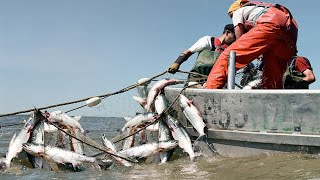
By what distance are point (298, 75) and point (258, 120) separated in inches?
90.3

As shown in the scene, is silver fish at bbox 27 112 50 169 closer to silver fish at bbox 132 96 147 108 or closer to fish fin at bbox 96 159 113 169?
fish fin at bbox 96 159 113 169

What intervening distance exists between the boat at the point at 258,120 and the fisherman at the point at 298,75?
1930 millimetres

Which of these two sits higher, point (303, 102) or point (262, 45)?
point (262, 45)

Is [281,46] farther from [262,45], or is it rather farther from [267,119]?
[267,119]

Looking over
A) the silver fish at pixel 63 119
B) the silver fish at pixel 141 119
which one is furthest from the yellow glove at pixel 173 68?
the silver fish at pixel 63 119

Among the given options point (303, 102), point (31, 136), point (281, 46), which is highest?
point (281, 46)

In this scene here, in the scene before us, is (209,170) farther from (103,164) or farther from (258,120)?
(103,164)

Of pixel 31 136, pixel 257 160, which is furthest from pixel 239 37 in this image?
pixel 31 136

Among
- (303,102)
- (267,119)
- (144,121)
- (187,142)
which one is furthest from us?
(144,121)

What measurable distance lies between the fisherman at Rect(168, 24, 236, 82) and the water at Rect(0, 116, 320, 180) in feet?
6.95

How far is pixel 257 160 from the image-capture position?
553 cm

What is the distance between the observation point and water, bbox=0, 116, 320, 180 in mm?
4750

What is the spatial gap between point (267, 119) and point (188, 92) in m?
1.45

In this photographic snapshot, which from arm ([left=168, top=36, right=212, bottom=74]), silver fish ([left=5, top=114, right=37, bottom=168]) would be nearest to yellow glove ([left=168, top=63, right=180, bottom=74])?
arm ([left=168, top=36, right=212, bottom=74])
